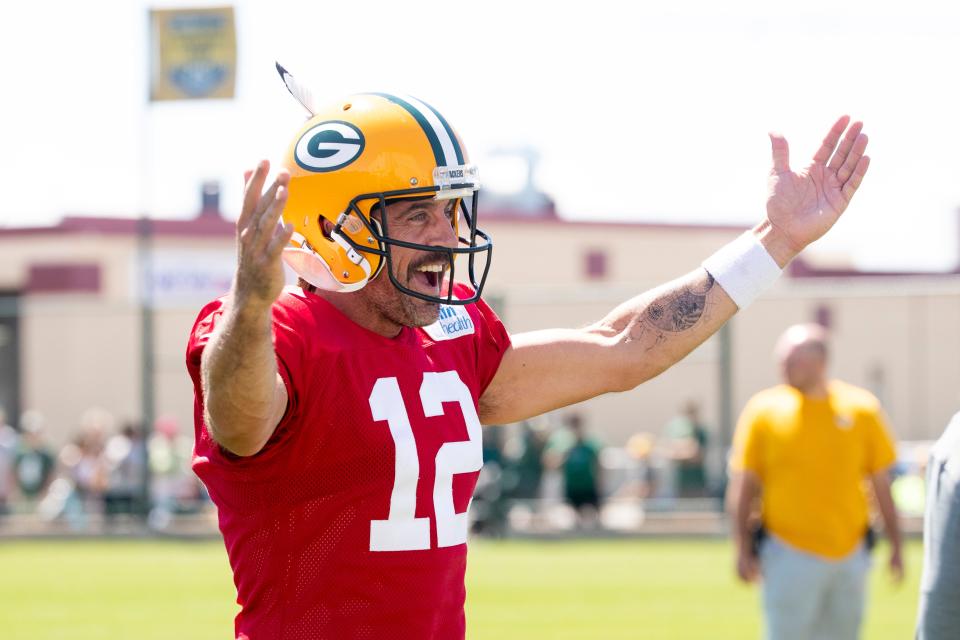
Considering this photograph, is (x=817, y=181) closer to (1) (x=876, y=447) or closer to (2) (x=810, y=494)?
(2) (x=810, y=494)

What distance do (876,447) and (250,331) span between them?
19.4ft

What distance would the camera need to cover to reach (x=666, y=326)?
384 cm

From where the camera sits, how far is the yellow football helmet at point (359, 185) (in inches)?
135

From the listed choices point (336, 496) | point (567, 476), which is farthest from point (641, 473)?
point (336, 496)

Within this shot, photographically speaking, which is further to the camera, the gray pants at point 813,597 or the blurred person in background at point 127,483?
the blurred person in background at point 127,483

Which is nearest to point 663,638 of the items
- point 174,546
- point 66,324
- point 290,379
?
point 290,379

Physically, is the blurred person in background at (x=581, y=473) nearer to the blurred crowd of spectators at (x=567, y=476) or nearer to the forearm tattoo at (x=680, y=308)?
the blurred crowd of spectators at (x=567, y=476)

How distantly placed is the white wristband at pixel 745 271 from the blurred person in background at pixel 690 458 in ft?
45.1

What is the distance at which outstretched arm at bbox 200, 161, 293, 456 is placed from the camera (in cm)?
283

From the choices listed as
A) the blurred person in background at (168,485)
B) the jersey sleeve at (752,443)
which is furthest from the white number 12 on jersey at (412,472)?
the blurred person in background at (168,485)

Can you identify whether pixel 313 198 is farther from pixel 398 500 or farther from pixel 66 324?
pixel 66 324

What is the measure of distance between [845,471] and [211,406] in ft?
18.8

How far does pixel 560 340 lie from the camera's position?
3877 mm

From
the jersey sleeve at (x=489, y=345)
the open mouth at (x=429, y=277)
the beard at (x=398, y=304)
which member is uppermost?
the open mouth at (x=429, y=277)
